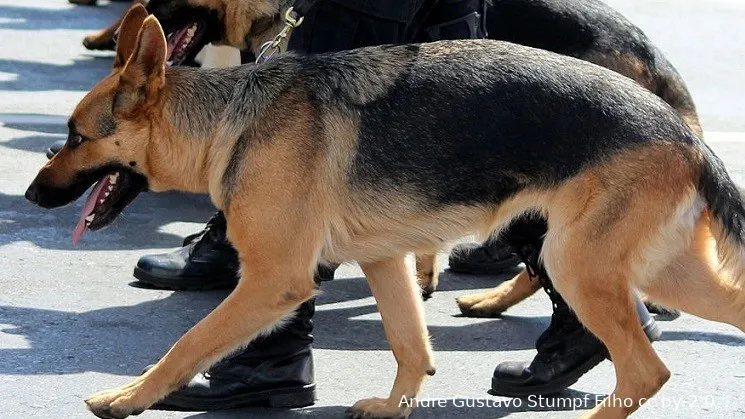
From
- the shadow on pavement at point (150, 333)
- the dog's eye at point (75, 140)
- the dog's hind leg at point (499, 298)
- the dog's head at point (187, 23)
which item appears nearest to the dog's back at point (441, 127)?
the dog's eye at point (75, 140)

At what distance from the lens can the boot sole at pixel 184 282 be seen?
583 cm

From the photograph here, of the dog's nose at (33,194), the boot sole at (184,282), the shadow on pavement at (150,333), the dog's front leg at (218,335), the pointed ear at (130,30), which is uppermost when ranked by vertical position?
the pointed ear at (130,30)

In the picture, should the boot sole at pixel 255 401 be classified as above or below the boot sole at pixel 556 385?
below

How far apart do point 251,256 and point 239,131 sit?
47cm

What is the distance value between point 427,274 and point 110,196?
1.89 meters

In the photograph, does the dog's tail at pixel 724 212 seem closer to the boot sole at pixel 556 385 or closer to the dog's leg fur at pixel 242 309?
the boot sole at pixel 556 385

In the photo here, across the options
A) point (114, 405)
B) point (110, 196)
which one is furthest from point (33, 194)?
point (114, 405)

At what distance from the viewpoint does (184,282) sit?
583 cm

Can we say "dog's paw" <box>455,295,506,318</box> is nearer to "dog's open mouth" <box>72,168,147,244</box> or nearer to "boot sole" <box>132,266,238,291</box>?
"boot sole" <box>132,266,238,291</box>

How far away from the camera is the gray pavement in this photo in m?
4.67

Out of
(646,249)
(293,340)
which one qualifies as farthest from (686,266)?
(293,340)

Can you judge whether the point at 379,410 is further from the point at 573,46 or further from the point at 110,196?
the point at 573,46

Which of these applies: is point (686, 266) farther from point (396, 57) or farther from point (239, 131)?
point (239, 131)

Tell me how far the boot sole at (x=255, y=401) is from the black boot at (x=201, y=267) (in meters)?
1.34
